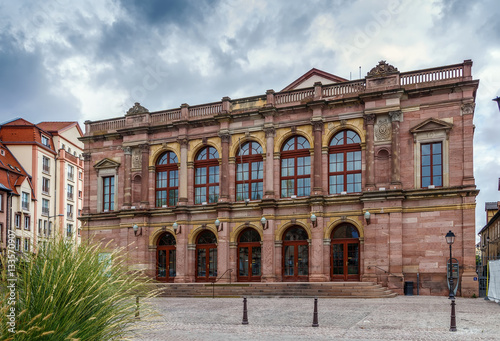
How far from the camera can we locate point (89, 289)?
21.2 feet

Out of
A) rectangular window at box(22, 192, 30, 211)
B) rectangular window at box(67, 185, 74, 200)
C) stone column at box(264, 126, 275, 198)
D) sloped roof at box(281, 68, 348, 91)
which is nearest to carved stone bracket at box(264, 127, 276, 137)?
stone column at box(264, 126, 275, 198)

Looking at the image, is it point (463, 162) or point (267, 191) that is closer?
point (463, 162)

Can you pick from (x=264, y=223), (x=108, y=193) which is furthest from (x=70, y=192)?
(x=264, y=223)

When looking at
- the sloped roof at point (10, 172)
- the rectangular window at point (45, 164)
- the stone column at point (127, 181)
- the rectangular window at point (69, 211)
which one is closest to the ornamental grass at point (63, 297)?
the stone column at point (127, 181)

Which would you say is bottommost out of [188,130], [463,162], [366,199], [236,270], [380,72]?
[236,270]

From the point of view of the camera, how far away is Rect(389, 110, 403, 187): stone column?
31953 millimetres

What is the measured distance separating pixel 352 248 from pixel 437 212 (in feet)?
18.1

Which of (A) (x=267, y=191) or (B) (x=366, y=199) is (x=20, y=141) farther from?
(B) (x=366, y=199)

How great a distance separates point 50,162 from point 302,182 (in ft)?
142

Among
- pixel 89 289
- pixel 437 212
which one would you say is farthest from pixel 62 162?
pixel 89 289

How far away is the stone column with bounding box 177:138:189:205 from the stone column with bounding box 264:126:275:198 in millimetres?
6065

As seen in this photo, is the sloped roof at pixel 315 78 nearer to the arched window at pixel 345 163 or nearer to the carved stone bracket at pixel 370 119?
the arched window at pixel 345 163

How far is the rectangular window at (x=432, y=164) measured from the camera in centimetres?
3167

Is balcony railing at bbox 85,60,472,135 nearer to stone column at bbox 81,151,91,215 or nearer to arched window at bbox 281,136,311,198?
stone column at bbox 81,151,91,215
